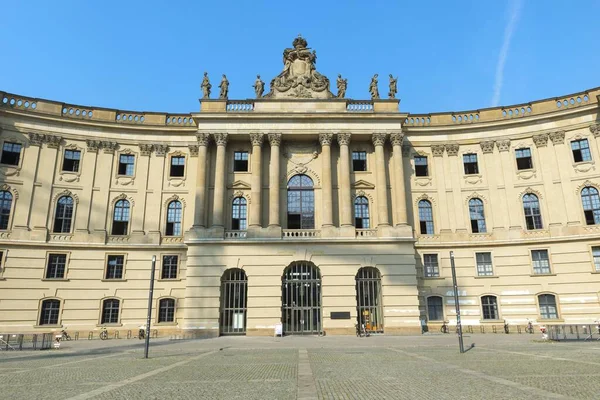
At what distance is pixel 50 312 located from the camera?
3359cm

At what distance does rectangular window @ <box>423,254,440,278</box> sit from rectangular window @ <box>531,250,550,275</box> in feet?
26.8

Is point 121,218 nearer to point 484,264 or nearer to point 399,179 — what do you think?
point 399,179

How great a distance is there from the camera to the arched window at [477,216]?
37.9m

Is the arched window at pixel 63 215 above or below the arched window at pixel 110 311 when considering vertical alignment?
above

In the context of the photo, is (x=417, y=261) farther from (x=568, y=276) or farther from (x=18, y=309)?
(x=18, y=309)

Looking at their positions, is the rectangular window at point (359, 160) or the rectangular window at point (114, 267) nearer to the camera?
the rectangular window at point (114, 267)

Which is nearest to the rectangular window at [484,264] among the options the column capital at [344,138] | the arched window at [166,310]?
the column capital at [344,138]

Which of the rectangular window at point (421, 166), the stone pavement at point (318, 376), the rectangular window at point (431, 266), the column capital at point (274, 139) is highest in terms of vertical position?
the column capital at point (274, 139)

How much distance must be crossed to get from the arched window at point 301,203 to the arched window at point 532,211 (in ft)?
64.0

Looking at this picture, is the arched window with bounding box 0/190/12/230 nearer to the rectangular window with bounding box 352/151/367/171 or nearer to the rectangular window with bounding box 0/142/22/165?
the rectangular window with bounding box 0/142/22/165

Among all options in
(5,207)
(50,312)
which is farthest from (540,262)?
(5,207)

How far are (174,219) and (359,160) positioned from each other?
1823 centimetres

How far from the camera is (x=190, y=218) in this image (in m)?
37.5

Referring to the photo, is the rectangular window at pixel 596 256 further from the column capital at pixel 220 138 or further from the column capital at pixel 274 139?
the column capital at pixel 220 138
